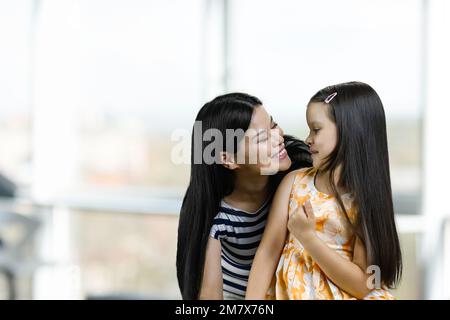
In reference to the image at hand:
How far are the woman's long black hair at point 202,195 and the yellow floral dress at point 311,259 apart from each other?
0.47 feet

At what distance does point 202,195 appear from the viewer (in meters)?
1.15

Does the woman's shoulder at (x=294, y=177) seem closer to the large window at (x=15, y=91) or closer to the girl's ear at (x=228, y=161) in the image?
the girl's ear at (x=228, y=161)

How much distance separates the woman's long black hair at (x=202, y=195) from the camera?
1.12m

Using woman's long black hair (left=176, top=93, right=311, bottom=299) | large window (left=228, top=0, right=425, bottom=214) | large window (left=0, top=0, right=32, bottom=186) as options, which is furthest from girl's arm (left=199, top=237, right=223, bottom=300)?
large window (left=0, top=0, right=32, bottom=186)

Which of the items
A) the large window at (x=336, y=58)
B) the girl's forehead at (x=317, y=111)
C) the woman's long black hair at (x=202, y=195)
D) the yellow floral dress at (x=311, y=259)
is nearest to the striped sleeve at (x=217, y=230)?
the woman's long black hair at (x=202, y=195)

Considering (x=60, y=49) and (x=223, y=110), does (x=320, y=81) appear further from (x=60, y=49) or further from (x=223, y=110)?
(x=223, y=110)

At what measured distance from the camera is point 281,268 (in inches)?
43.0

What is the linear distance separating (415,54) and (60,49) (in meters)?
1.82

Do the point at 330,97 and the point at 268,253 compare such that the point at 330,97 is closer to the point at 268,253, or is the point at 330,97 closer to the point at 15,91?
the point at 268,253

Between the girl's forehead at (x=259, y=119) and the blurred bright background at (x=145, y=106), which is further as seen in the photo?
the blurred bright background at (x=145, y=106)

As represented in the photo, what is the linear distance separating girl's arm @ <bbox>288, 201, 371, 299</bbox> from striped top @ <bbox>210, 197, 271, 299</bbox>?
0.56 ft

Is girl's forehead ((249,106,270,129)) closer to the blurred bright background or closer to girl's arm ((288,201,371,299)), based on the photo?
girl's arm ((288,201,371,299))
